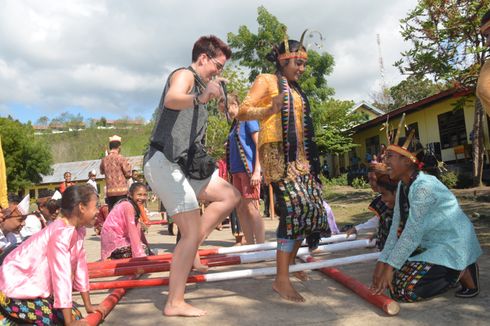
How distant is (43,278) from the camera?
2.58 m

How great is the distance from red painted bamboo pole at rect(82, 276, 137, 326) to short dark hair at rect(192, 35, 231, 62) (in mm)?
1794

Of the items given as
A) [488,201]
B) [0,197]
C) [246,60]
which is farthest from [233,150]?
[246,60]

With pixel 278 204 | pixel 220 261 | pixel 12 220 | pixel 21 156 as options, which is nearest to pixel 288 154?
pixel 278 204

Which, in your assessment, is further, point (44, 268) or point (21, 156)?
point (21, 156)

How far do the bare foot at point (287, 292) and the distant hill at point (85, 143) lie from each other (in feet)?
320

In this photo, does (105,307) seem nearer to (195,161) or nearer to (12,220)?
(195,161)

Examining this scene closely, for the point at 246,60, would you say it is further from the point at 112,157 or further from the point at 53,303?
the point at 53,303

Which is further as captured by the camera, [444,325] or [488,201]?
[488,201]

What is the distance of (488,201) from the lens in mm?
9047

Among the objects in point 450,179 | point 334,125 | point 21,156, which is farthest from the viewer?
point 21,156

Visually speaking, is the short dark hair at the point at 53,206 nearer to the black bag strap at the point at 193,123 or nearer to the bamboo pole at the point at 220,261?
the bamboo pole at the point at 220,261

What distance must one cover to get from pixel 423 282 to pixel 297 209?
0.95 meters

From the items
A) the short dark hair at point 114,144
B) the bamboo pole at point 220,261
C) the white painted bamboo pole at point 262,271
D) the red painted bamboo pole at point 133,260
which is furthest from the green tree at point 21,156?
the white painted bamboo pole at point 262,271

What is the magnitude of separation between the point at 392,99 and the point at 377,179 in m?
40.4
